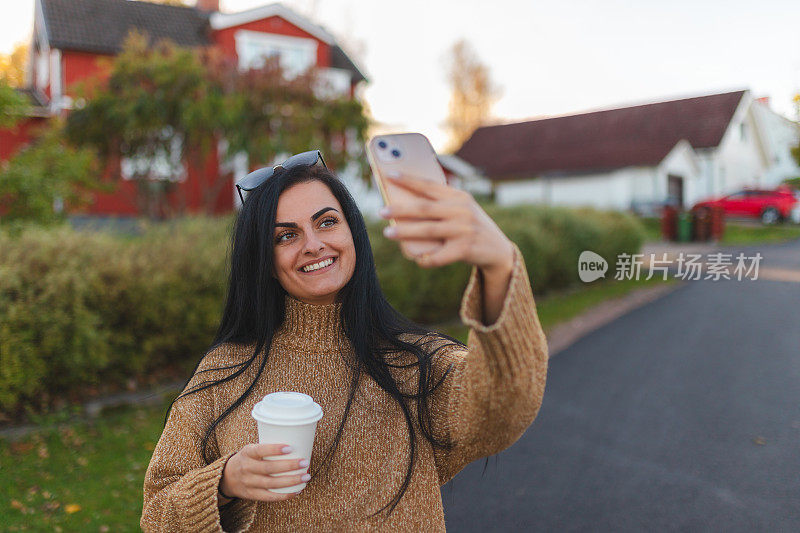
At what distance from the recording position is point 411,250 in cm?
114

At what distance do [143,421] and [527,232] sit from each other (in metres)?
7.82

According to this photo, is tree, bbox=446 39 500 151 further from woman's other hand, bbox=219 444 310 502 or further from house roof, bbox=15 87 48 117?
woman's other hand, bbox=219 444 310 502

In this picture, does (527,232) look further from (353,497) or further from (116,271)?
(353,497)

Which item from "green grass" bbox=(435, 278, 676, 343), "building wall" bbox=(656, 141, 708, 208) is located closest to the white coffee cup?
"green grass" bbox=(435, 278, 676, 343)

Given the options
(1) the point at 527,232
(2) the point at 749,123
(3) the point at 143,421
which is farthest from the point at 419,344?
(2) the point at 749,123

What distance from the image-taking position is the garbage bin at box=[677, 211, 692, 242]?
61.8 ft

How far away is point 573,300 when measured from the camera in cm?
1223

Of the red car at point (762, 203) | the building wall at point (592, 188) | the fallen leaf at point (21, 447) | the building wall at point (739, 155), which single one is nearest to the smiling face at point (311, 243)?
the fallen leaf at point (21, 447)

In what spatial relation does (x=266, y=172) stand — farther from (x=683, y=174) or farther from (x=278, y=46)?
(x=683, y=174)

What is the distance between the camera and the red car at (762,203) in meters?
22.7

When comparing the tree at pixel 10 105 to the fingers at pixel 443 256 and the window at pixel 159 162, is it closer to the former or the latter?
the window at pixel 159 162

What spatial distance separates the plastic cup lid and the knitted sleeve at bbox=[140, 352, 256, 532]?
0.28 meters

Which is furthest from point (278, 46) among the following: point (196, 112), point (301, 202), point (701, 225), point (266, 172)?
point (301, 202)

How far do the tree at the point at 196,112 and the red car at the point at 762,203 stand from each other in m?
15.4
